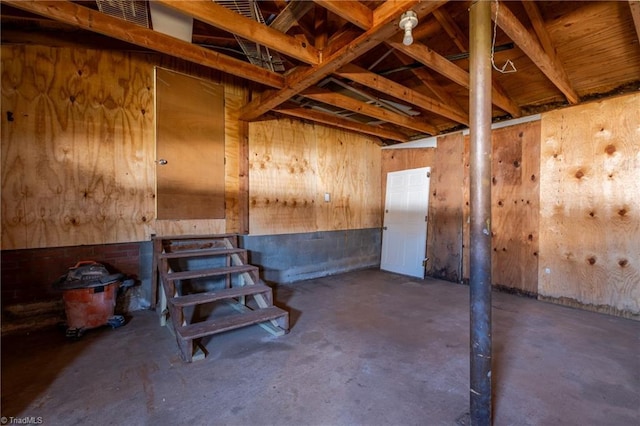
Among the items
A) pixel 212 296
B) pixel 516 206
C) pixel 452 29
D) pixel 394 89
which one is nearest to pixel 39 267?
pixel 212 296

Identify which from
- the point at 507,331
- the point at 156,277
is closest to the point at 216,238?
the point at 156,277

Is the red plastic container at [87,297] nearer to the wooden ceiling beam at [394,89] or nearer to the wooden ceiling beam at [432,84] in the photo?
the wooden ceiling beam at [394,89]

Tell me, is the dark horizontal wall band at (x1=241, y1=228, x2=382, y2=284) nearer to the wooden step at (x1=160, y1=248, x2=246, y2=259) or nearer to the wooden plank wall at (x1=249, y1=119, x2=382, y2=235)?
the wooden plank wall at (x1=249, y1=119, x2=382, y2=235)

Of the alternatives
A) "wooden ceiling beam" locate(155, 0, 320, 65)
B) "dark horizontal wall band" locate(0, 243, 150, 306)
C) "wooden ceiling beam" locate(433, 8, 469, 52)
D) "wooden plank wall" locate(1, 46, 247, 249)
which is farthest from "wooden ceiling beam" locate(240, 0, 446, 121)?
"dark horizontal wall band" locate(0, 243, 150, 306)

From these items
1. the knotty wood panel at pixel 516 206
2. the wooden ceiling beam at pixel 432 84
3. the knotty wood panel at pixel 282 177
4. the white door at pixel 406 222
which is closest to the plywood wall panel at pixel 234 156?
the knotty wood panel at pixel 282 177

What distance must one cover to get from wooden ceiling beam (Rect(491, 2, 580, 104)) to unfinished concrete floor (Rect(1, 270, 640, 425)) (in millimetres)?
2358

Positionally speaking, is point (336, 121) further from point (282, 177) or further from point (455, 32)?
point (455, 32)

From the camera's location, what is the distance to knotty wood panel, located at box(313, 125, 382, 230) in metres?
4.66

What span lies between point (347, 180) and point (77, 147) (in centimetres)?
358

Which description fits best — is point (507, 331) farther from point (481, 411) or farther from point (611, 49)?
point (611, 49)

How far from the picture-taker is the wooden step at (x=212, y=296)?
232cm

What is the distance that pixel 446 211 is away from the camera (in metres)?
4.49

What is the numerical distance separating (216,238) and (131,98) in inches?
68.1

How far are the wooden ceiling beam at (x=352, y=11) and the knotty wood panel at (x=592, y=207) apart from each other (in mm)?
2957
